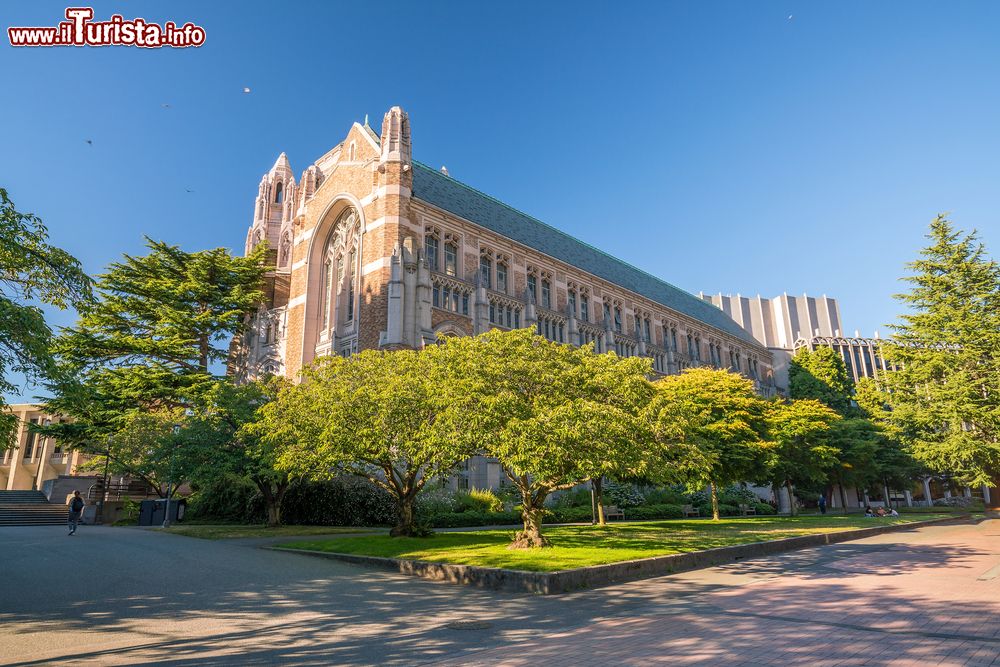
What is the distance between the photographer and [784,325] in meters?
121

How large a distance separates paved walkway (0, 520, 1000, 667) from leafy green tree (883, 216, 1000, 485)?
23.8m

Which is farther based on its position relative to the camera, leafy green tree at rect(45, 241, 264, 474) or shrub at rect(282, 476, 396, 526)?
leafy green tree at rect(45, 241, 264, 474)

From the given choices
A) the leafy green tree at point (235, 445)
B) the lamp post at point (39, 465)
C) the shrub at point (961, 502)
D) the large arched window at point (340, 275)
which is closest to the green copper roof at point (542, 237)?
the large arched window at point (340, 275)

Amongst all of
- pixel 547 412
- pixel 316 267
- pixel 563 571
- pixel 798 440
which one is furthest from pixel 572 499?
pixel 563 571

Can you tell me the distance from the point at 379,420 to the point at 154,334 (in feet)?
98.6

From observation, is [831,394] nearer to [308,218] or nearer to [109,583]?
[308,218]

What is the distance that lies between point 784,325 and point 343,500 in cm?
11525

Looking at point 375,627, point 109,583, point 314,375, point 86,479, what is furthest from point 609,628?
point 86,479

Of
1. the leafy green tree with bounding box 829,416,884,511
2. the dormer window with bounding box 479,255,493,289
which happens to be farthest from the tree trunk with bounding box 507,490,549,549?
the leafy green tree with bounding box 829,416,884,511

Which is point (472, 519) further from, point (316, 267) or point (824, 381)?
point (824, 381)

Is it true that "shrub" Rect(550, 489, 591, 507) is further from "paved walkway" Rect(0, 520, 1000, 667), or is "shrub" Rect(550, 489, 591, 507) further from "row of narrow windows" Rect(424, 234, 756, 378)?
"paved walkway" Rect(0, 520, 1000, 667)

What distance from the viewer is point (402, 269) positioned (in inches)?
1296

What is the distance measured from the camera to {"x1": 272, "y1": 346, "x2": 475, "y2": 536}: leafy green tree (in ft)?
53.9

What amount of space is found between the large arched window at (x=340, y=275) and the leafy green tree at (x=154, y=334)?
6334mm
